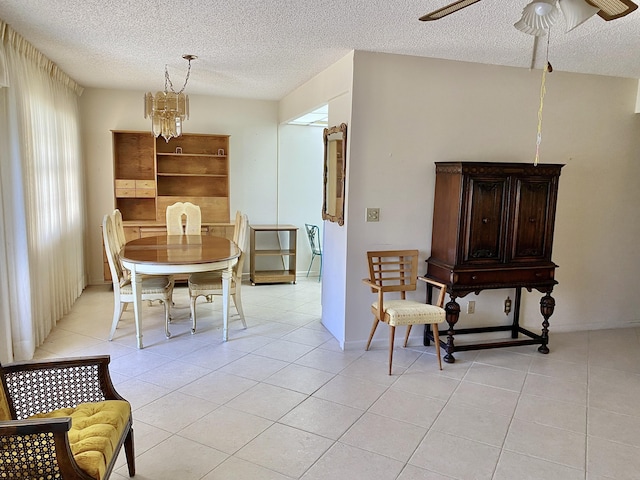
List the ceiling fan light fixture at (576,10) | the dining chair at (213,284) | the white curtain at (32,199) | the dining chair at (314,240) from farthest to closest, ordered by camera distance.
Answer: the dining chair at (314,240)
the dining chair at (213,284)
the white curtain at (32,199)
the ceiling fan light fixture at (576,10)

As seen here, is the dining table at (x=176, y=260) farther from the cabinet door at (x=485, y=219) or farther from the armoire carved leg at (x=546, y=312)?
the armoire carved leg at (x=546, y=312)

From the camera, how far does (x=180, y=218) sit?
503cm

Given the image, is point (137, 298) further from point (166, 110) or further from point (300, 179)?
point (300, 179)

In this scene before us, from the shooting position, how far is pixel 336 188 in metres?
4.10

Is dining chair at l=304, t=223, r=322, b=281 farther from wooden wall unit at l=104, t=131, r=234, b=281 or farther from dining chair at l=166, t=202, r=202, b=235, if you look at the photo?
dining chair at l=166, t=202, r=202, b=235

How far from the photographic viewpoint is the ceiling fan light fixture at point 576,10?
1.88 metres

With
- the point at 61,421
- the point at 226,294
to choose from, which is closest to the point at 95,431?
the point at 61,421

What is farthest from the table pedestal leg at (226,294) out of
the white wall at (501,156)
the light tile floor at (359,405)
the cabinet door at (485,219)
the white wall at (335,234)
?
the cabinet door at (485,219)

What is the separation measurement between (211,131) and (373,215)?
317 centimetres

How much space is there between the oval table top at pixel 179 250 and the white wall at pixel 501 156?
1.13 metres

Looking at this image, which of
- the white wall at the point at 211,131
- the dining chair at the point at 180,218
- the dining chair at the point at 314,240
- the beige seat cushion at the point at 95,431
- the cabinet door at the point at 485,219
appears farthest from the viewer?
the dining chair at the point at 314,240

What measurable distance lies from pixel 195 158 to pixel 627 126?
16.0 feet

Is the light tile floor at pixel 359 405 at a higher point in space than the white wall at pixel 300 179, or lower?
lower

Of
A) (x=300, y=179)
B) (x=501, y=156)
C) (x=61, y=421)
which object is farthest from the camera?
(x=300, y=179)
